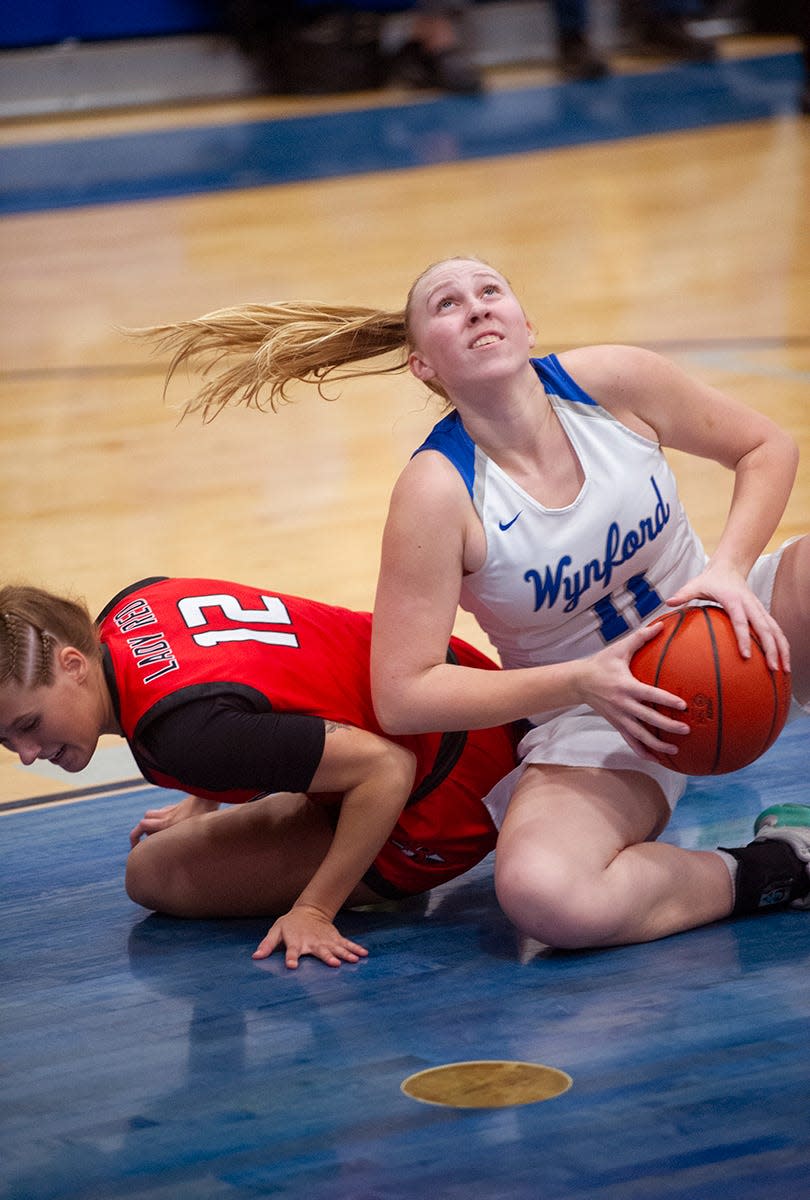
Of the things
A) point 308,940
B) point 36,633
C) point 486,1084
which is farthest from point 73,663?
point 486,1084

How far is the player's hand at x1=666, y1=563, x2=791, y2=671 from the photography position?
7.95 feet

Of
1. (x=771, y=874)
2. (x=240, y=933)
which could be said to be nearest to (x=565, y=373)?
(x=771, y=874)

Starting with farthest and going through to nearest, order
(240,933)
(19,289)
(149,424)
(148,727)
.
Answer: (19,289) → (149,424) → (240,933) → (148,727)

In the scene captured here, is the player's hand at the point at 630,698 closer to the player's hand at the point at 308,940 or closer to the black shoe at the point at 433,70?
the player's hand at the point at 308,940

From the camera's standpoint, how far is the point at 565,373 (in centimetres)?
271

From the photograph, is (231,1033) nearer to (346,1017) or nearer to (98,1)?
(346,1017)

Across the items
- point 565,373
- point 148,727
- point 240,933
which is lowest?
point 240,933

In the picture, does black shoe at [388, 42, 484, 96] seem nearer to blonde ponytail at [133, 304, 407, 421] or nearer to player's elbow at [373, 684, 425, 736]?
blonde ponytail at [133, 304, 407, 421]

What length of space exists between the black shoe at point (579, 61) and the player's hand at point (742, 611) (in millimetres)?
10115

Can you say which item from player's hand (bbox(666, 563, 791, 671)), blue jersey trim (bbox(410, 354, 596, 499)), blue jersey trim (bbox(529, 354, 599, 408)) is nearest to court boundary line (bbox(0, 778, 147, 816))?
blue jersey trim (bbox(410, 354, 596, 499))

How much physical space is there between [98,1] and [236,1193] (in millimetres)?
10405

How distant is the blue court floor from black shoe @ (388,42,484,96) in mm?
9337

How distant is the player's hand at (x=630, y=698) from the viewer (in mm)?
2352

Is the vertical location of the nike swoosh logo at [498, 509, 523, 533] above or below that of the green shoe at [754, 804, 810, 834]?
above
